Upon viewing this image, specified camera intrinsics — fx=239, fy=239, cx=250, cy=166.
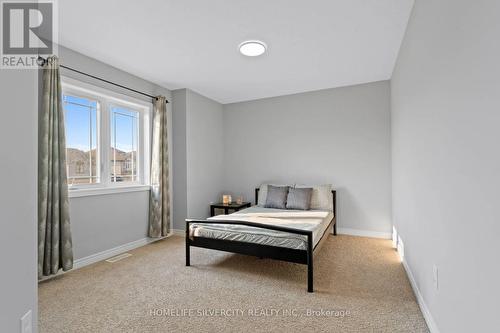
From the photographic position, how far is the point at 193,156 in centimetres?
421

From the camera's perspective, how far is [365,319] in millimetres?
1771

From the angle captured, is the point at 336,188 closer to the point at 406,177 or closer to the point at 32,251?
the point at 406,177

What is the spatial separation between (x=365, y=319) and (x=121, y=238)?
3.05 metres

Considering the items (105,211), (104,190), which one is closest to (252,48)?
(104,190)

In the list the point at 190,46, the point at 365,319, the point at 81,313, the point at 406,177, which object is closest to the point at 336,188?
the point at 406,177

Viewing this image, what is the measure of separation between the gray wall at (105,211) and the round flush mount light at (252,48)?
180 cm

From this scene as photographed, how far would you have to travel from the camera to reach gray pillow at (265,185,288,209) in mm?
3909

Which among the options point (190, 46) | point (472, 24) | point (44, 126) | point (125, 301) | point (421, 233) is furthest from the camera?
point (190, 46)

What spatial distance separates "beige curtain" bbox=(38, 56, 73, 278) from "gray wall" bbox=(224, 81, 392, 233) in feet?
9.59

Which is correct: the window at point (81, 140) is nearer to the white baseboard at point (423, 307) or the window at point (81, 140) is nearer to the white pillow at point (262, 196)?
the white pillow at point (262, 196)

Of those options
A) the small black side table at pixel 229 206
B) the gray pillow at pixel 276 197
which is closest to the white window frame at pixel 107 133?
the small black side table at pixel 229 206

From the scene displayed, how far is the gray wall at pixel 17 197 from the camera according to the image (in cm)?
108

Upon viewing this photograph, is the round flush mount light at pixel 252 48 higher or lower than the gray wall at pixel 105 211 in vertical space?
higher
